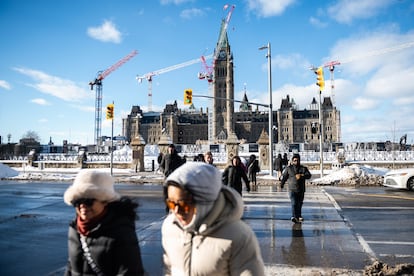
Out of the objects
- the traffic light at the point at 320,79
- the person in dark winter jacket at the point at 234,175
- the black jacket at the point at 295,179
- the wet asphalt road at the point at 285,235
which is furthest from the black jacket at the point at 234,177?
the traffic light at the point at 320,79

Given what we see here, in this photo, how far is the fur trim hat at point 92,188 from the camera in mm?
2248

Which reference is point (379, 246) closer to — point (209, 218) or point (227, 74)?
point (209, 218)

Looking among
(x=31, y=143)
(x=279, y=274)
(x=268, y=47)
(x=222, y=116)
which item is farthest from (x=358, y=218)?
(x=222, y=116)

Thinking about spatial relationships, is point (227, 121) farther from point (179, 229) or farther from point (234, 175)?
point (179, 229)

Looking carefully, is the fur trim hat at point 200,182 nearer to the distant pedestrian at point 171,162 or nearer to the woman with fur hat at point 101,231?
the woman with fur hat at point 101,231

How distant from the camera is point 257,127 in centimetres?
14038

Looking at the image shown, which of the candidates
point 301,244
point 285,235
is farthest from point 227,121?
point 301,244

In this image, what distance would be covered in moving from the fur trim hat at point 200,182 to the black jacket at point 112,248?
20.4 inches

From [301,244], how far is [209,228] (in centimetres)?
461

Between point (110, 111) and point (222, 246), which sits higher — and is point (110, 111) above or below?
above

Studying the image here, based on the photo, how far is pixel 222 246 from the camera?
1.85 meters

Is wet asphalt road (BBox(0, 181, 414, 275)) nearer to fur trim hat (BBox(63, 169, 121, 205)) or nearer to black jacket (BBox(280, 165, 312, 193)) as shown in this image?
black jacket (BBox(280, 165, 312, 193))

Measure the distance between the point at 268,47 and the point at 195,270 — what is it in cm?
2112

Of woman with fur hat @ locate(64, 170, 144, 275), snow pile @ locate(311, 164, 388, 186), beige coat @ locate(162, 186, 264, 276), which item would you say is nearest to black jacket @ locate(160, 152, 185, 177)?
woman with fur hat @ locate(64, 170, 144, 275)
